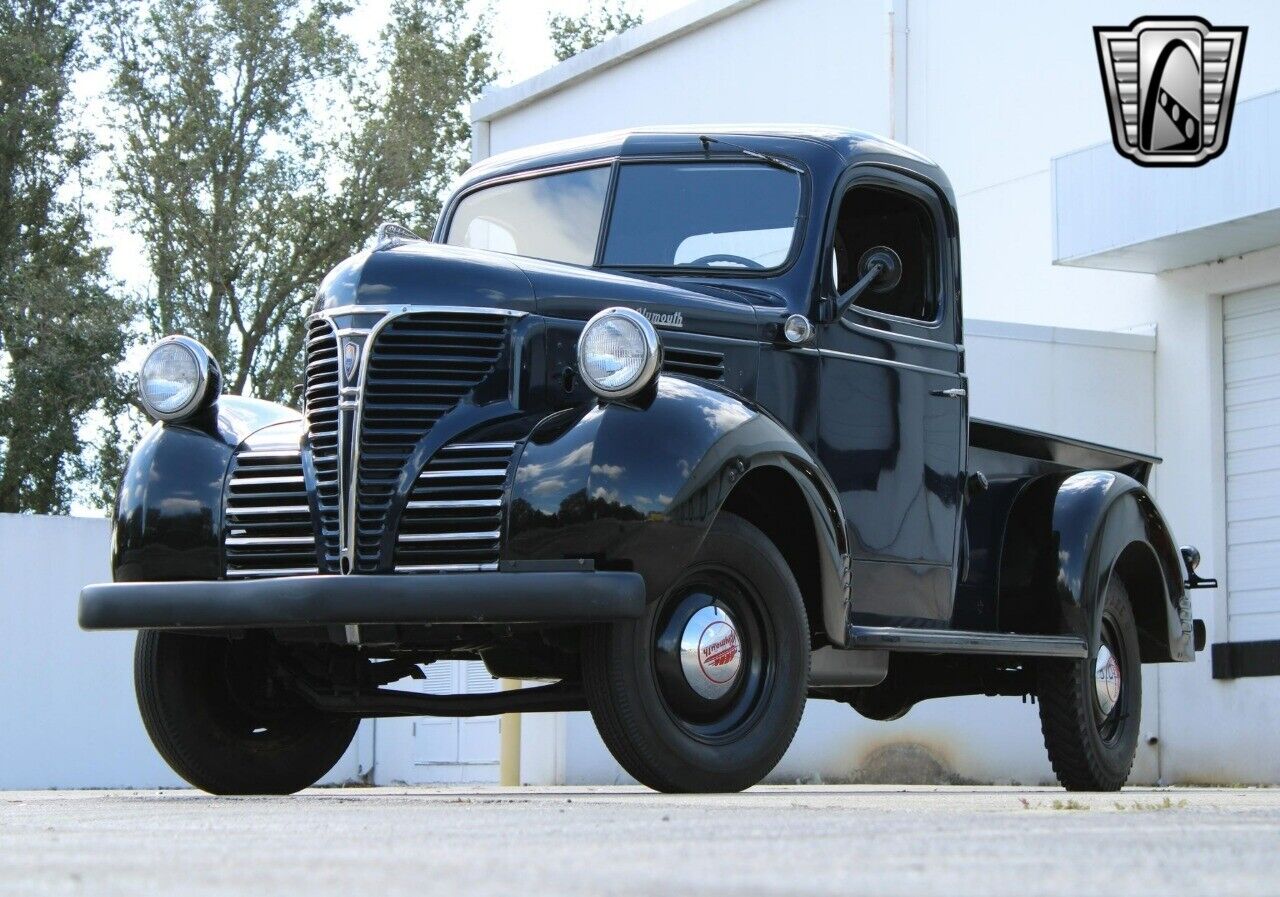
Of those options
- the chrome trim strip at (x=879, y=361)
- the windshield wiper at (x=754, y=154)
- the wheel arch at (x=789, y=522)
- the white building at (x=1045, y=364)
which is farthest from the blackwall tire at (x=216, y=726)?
the white building at (x=1045, y=364)

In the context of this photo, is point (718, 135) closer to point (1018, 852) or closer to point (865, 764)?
point (1018, 852)

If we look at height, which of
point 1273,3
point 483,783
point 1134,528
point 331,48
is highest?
point 331,48

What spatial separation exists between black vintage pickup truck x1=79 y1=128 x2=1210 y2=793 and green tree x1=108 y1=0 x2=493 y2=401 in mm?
24756

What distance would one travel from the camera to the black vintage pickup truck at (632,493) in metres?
6.30

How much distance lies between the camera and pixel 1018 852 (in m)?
3.80

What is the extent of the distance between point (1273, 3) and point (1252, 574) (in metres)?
4.03

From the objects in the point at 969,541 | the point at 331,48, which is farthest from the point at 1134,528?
the point at 331,48

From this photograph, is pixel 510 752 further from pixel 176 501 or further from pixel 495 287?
pixel 495 287

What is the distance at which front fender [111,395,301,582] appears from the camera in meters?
6.91

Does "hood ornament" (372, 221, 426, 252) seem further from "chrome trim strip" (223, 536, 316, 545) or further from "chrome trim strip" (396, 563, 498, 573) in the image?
"chrome trim strip" (396, 563, 498, 573)

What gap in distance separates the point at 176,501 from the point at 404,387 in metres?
0.97

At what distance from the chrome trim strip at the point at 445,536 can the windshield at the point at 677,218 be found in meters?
1.86

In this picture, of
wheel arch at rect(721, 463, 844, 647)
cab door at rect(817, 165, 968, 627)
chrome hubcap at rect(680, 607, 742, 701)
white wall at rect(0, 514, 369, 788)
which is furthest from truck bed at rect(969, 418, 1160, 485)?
white wall at rect(0, 514, 369, 788)

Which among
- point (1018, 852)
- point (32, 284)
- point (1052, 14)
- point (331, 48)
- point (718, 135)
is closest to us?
point (1018, 852)
